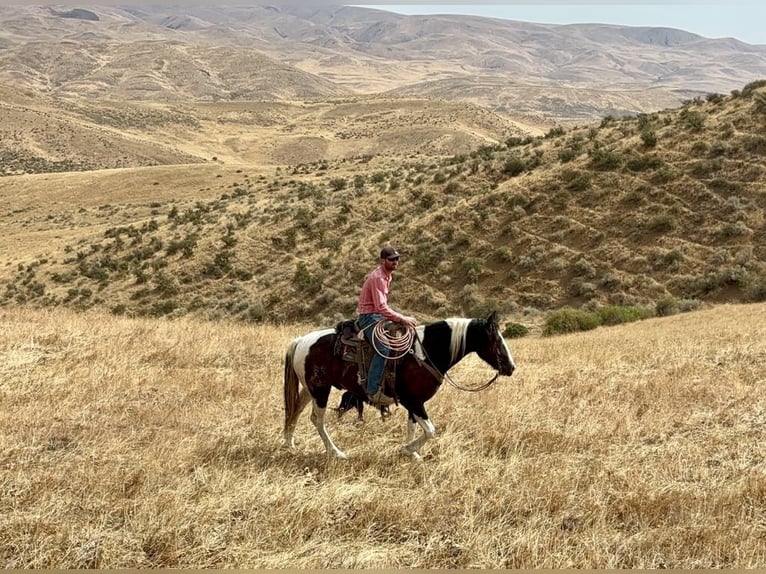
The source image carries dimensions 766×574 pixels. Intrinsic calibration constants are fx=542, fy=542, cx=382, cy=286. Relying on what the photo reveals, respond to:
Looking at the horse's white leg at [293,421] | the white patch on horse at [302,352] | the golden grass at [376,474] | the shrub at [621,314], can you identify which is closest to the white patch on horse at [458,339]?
the golden grass at [376,474]

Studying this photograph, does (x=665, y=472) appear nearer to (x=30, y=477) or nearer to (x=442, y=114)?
(x=30, y=477)

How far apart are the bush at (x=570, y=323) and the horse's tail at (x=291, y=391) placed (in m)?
15.6

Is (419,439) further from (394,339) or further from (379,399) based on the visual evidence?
(394,339)

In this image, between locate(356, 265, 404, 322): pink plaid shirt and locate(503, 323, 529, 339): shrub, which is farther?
locate(503, 323, 529, 339): shrub

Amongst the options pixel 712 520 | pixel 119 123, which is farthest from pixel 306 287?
pixel 119 123

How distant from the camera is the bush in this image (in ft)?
68.5

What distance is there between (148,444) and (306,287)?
21696 mm

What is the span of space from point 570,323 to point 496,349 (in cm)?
1549

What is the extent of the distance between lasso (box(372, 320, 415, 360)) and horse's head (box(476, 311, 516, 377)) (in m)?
0.95

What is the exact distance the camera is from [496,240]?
95.7 ft

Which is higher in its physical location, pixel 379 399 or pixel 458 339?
pixel 458 339

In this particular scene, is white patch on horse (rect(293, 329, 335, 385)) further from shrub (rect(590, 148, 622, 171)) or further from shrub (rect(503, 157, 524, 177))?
shrub (rect(503, 157, 524, 177))

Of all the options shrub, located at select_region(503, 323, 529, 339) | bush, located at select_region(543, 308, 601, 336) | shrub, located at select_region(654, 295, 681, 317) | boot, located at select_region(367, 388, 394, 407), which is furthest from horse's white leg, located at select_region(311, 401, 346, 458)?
shrub, located at select_region(654, 295, 681, 317)

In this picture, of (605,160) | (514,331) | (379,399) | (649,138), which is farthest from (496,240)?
(379,399)
